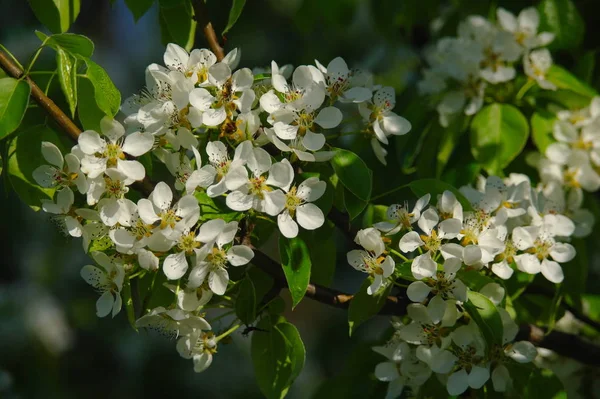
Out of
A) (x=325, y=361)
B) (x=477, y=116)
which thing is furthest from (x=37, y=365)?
(x=477, y=116)

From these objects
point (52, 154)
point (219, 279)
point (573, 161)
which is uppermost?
point (52, 154)

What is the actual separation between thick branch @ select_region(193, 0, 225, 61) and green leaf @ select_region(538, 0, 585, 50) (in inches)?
56.0

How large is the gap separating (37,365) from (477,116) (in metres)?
3.38

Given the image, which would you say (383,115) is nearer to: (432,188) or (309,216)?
(432,188)

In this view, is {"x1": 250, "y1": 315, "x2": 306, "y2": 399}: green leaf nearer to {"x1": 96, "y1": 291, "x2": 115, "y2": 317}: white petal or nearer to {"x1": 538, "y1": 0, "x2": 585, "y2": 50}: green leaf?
{"x1": 96, "y1": 291, "x2": 115, "y2": 317}: white petal

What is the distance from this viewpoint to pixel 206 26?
1.98 m

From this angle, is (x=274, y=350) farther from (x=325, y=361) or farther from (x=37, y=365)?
(x=325, y=361)

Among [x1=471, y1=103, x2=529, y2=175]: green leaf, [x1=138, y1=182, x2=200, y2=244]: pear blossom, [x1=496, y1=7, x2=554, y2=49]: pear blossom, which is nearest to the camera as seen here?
[x1=138, y1=182, x2=200, y2=244]: pear blossom

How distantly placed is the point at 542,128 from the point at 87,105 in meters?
1.49

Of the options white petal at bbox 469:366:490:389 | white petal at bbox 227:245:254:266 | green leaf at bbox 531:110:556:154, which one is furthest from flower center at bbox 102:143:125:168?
green leaf at bbox 531:110:556:154

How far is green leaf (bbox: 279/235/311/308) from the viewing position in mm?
1642

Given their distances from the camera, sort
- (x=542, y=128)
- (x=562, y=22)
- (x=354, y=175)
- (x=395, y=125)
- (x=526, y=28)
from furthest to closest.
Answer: (x=562, y=22) → (x=526, y=28) → (x=542, y=128) → (x=395, y=125) → (x=354, y=175)

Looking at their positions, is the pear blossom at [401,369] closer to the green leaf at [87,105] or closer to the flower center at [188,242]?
the flower center at [188,242]

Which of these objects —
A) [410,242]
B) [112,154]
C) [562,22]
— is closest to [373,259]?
[410,242]
